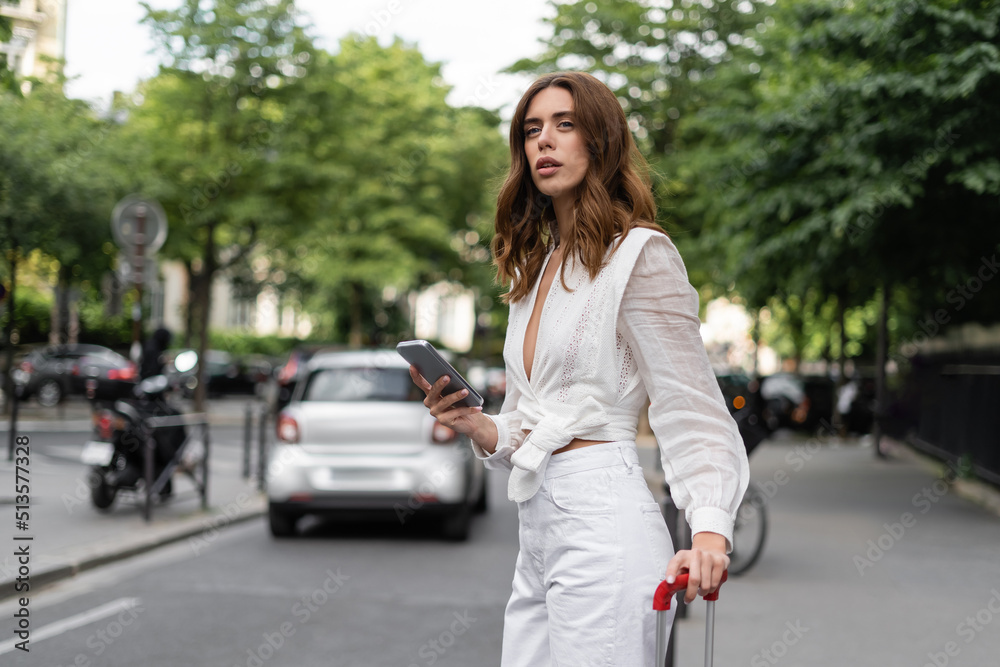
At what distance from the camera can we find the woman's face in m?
2.06

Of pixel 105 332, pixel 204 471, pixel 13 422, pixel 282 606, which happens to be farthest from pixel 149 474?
pixel 105 332

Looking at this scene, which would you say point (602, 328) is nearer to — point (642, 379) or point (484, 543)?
point (642, 379)

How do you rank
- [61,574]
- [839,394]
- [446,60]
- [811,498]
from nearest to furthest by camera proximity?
[61,574] < [811,498] < [839,394] < [446,60]

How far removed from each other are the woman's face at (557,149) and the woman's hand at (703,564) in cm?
74

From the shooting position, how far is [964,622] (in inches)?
246

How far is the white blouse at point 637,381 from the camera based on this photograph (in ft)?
6.09

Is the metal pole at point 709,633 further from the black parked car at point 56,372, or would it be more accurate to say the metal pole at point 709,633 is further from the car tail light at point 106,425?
the black parked car at point 56,372

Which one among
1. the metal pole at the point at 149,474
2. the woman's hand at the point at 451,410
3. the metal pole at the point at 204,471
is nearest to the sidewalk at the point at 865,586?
the woman's hand at the point at 451,410

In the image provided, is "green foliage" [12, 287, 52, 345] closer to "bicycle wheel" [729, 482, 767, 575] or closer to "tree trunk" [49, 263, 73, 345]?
"tree trunk" [49, 263, 73, 345]

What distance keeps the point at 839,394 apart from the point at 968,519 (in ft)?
53.2

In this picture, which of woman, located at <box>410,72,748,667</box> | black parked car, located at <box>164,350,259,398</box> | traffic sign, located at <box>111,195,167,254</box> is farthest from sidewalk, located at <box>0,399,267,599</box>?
black parked car, located at <box>164,350,259,398</box>

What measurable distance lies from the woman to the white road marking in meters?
4.11

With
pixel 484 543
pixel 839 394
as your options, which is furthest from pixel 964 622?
pixel 839 394

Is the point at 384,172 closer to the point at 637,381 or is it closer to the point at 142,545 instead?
the point at 142,545
